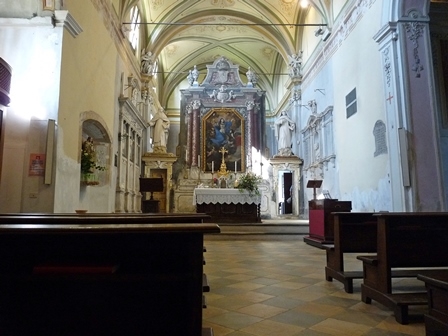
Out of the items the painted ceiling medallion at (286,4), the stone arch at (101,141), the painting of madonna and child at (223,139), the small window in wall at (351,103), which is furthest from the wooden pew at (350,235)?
the painting of madonna and child at (223,139)

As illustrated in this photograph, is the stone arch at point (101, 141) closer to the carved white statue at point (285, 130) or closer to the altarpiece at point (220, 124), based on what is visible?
the altarpiece at point (220, 124)

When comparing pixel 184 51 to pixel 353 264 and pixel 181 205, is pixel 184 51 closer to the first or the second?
pixel 181 205

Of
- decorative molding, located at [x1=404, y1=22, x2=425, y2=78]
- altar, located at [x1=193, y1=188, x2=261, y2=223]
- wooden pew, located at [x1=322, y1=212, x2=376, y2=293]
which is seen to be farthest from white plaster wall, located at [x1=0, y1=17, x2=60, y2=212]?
decorative molding, located at [x1=404, y1=22, x2=425, y2=78]

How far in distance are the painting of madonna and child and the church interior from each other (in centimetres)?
6

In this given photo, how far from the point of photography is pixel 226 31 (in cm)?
1691

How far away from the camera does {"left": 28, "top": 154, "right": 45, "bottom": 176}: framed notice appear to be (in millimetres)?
6062

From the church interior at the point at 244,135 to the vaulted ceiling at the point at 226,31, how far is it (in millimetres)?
88

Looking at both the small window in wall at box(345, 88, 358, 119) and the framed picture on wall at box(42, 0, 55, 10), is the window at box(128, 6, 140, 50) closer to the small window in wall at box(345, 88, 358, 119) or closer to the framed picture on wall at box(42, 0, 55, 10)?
the framed picture on wall at box(42, 0, 55, 10)

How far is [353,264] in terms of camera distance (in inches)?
193

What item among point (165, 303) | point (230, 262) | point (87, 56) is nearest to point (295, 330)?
point (165, 303)

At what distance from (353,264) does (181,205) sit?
10.9 m

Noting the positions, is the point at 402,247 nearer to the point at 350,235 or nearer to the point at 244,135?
the point at 350,235

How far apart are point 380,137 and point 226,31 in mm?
11307

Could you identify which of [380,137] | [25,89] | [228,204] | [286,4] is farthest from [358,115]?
[25,89]
